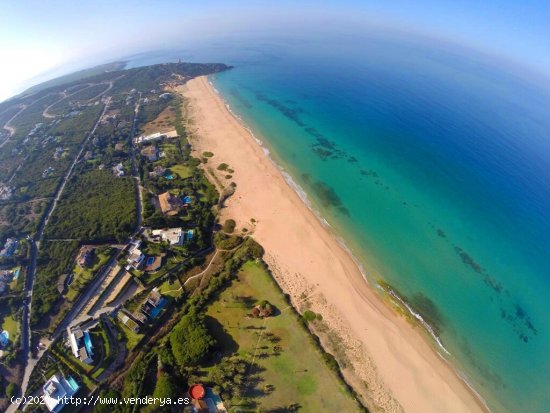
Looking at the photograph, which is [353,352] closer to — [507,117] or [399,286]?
[399,286]

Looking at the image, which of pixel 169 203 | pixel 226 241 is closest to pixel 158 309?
pixel 226 241

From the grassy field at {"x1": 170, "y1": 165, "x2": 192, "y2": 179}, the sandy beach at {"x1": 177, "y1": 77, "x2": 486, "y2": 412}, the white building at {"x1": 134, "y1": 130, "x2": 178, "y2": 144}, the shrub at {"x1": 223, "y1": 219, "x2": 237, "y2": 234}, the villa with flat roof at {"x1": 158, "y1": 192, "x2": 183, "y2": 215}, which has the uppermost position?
the white building at {"x1": 134, "y1": 130, "x2": 178, "y2": 144}

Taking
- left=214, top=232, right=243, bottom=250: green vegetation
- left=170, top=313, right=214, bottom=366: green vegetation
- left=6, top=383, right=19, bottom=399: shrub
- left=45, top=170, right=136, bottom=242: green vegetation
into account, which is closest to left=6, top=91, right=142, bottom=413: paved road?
left=6, top=383, right=19, bottom=399: shrub

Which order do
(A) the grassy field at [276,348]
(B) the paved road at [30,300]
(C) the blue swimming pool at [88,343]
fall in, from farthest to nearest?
(B) the paved road at [30,300], (C) the blue swimming pool at [88,343], (A) the grassy field at [276,348]

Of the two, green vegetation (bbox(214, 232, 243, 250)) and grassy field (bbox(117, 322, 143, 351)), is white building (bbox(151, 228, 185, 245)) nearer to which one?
green vegetation (bbox(214, 232, 243, 250))

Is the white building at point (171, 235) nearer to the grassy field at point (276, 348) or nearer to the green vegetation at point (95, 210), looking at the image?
the green vegetation at point (95, 210)

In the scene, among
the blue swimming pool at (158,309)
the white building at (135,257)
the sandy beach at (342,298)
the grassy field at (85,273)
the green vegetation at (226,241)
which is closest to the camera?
the sandy beach at (342,298)

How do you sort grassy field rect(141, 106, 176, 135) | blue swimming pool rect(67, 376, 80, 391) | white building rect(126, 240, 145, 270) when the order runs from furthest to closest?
grassy field rect(141, 106, 176, 135) → white building rect(126, 240, 145, 270) → blue swimming pool rect(67, 376, 80, 391)

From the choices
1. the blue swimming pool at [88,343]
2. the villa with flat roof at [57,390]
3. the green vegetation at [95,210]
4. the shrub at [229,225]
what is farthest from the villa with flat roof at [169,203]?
the villa with flat roof at [57,390]
